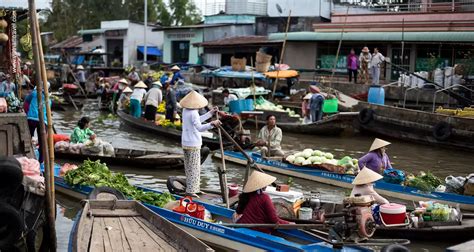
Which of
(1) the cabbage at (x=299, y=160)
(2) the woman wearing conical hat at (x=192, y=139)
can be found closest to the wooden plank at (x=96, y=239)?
(2) the woman wearing conical hat at (x=192, y=139)

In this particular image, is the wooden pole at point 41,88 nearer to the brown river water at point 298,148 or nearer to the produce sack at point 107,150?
the brown river water at point 298,148

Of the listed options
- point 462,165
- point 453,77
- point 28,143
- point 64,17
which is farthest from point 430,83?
point 64,17

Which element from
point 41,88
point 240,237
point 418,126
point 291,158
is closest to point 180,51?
point 418,126

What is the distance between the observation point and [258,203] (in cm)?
722

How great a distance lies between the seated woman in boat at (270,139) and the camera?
12.6 meters

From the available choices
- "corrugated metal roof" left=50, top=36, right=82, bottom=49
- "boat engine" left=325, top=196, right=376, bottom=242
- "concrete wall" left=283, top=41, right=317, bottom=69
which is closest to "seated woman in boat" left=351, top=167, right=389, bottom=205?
"boat engine" left=325, top=196, right=376, bottom=242

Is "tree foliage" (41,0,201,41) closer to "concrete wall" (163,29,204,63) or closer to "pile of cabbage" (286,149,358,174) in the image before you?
"concrete wall" (163,29,204,63)

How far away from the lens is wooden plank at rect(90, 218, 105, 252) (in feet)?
21.4

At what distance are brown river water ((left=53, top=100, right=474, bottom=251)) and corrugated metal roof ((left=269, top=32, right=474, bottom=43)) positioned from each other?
5307 millimetres

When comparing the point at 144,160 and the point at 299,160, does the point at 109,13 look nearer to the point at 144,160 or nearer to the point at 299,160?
the point at 144,160

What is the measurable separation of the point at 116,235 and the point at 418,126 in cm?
1304

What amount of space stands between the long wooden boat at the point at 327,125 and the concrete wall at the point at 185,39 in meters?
19.3

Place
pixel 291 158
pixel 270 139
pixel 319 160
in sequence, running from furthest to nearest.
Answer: pixel 270 139 → pixel 291 158 → pixel 319 160

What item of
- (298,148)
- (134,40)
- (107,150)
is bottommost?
(298,148)
